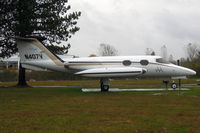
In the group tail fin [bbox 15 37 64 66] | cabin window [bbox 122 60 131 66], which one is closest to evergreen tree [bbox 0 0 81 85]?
tail fin [bbox 15 37 64 66]

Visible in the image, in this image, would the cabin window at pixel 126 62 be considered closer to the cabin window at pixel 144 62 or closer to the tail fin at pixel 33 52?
the cabin window at pixel 144 62

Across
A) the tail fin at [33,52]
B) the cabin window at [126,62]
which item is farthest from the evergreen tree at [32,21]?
the cabin window at [126,62]

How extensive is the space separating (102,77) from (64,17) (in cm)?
1152

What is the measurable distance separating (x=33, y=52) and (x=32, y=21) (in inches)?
304

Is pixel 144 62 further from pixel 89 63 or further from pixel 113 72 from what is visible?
pixel 89 63

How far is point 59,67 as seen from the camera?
2581cm

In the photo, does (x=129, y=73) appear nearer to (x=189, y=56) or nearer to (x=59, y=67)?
(x=59, y=67)

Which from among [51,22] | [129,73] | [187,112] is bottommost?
[187,112]

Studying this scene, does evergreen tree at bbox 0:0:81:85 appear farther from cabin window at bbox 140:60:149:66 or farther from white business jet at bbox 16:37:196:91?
cabin window at bbox 140:60:149:66

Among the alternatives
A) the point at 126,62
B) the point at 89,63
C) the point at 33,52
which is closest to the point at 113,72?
the point at 126,62

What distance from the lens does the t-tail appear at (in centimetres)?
2498

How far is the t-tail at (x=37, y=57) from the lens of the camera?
24984mm

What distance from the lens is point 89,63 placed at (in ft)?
84.4

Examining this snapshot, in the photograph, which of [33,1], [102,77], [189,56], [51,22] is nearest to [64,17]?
A: [51,22]
